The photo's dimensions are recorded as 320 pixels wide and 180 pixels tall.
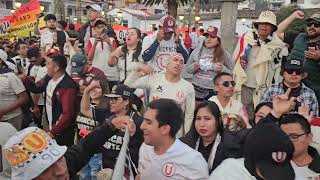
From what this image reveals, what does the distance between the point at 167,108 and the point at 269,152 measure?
1285mm

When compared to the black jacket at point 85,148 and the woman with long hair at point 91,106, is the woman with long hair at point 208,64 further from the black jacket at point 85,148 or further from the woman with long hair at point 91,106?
the black jacket at point 85,148

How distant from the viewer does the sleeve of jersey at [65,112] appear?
212 inches

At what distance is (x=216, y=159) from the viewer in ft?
12.2

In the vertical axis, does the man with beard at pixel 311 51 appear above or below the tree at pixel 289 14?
below

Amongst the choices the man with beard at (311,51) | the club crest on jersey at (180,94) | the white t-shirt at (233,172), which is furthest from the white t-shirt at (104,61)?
the white t-shirt at (233,172)

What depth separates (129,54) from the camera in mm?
7086

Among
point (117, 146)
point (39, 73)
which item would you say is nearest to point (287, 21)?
point (117, 146)

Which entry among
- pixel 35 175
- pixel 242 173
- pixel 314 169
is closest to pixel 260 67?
pixel 314 169

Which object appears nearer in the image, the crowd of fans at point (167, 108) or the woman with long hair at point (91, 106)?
the crowd of fans at point (167, 108)

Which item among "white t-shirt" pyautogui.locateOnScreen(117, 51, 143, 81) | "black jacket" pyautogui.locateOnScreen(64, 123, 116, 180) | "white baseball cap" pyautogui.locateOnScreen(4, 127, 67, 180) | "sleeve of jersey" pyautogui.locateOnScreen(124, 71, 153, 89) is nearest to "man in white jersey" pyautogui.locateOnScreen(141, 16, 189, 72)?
"white t-shirt" pyautogui.locateOnScreen(117, 51, 143, 81)

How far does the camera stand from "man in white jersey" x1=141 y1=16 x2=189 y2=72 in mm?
6594

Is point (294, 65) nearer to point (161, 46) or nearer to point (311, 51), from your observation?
point (311, 51)

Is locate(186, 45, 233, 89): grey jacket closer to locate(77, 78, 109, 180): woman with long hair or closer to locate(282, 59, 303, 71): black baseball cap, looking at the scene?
locate(282, 59, 303, 71): black baseball cap

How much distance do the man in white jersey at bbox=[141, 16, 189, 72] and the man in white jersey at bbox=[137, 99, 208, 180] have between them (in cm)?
317
